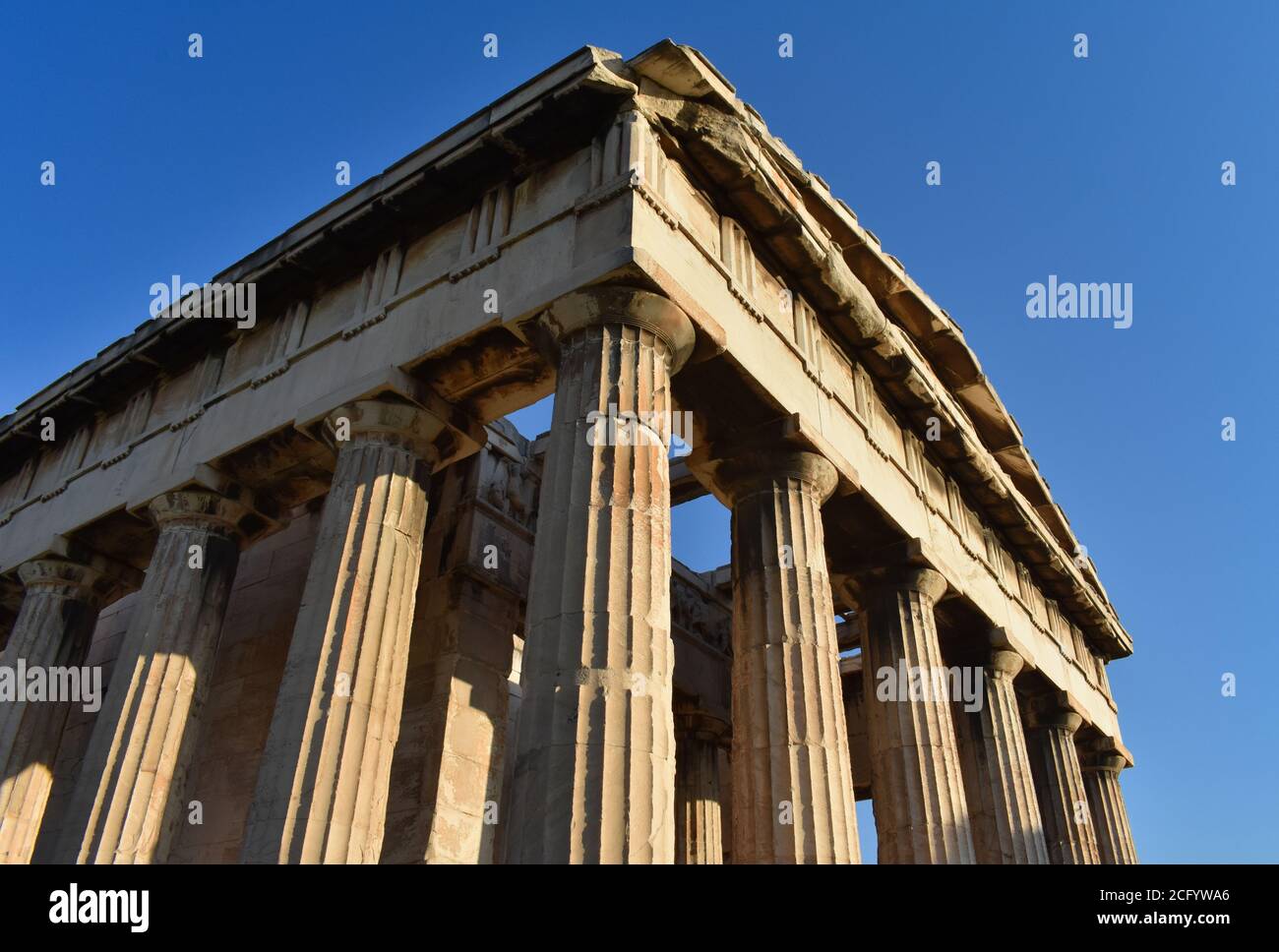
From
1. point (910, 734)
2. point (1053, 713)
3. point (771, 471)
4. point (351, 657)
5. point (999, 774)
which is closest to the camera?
point (351, 657)

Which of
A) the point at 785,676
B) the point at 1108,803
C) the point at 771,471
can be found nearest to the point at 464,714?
the point at 785,676

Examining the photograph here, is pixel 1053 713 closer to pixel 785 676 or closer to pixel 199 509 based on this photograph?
pixel 785 676

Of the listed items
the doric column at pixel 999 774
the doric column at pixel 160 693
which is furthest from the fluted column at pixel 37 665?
the doric column at pixel 999 774

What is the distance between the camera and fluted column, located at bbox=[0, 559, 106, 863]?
56.0ft

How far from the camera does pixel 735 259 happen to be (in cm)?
1524

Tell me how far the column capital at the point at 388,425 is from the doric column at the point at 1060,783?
16.3 metres

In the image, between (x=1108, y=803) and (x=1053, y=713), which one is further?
(x=1108, y=803)

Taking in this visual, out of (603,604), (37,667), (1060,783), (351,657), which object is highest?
(37,667)

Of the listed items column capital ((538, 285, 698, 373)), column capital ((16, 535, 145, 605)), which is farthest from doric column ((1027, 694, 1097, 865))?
column capital ((16, 535, 145, 605))

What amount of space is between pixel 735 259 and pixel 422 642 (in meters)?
8.33

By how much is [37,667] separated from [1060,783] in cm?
2127

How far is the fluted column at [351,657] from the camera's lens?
38.4 feet

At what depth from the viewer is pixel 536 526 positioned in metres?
14.0
